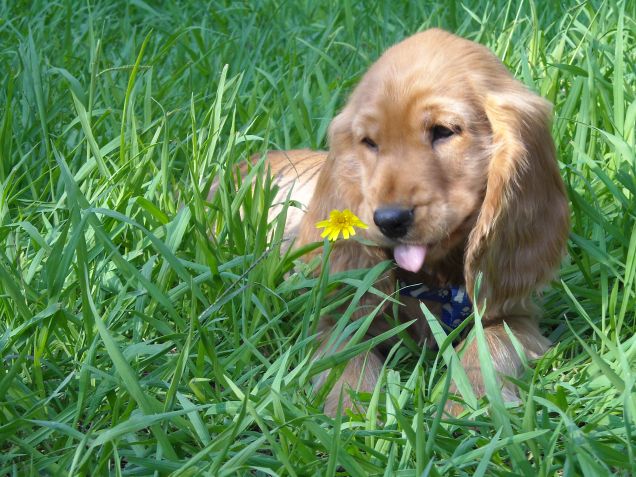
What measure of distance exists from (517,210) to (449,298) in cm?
30

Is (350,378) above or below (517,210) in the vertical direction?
below

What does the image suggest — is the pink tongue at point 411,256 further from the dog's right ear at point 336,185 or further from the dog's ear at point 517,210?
the dog's right ear at point 336,185

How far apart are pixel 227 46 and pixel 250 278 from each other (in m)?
2.16

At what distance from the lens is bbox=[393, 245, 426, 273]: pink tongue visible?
8.23 feet

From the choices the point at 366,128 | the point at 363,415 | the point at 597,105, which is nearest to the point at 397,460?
the point at 363,415

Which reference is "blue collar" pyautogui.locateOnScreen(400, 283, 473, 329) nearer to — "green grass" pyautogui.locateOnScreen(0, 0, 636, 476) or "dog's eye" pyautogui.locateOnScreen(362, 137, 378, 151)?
"green grass" pyautogui.locateOnScreen(0, 0, 636, 476)

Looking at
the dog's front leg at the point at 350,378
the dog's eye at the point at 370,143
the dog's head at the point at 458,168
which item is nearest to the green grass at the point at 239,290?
the dog's front leg at the point at 350,378

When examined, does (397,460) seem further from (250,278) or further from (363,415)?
(250,278)

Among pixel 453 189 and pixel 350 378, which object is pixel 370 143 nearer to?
pixel 453 189

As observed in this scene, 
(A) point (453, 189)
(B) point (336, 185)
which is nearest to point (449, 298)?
(A) point (453, 189)

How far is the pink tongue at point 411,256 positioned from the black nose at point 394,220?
0.08 m

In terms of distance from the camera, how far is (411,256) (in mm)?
2521

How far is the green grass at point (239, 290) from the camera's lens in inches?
77.4

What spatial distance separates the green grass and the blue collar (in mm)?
118
